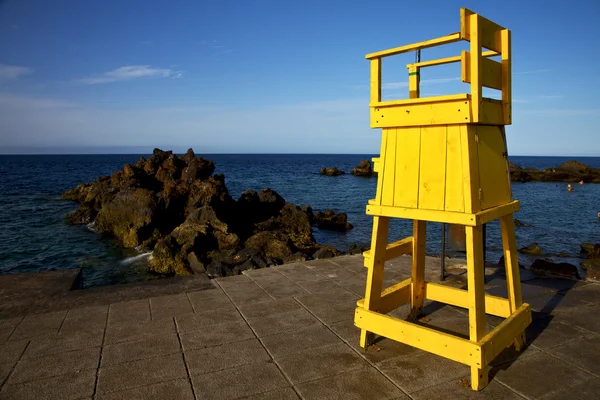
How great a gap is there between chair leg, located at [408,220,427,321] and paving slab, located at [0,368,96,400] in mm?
3227

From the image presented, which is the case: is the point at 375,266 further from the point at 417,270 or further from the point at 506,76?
the point at 506,76

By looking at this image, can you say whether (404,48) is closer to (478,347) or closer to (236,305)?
(478,347)

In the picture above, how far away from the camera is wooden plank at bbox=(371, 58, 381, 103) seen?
400 cm

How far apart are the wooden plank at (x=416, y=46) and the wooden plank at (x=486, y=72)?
0.16 meters

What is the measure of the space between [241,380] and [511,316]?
2.48 m

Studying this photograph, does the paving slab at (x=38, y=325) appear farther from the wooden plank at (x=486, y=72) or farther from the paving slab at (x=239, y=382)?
the wooden plank at (x=486, y=72)

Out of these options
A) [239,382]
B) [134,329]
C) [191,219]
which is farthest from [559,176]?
[239,382]

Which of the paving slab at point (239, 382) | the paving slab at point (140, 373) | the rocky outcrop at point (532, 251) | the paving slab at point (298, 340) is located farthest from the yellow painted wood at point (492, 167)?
the rocky outcrop at point (532, 251)

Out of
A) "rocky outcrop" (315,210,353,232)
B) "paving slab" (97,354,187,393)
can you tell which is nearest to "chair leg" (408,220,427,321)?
"paving slab" (97,354,187,393)

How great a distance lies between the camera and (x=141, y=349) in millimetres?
4203

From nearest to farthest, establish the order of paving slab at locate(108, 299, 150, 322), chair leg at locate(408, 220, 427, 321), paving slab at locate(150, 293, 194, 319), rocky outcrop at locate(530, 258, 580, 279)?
chair leg at locate(408, 220, 427, 321) < paving slab at locate(108, 299, 150, 322) < paving slab at locate(150, 293, 194, 319) < rocky outcrop at locate(530, 258, 580, 279)

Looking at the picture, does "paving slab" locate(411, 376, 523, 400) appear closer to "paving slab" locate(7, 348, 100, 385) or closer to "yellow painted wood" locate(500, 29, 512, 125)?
"yellow painted wood" locate(500, 29, 512, 125)

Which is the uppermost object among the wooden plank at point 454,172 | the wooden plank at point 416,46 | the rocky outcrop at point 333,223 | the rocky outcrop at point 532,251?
the wooden plank at point 416,46

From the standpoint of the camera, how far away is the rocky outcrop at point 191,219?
13.7m
